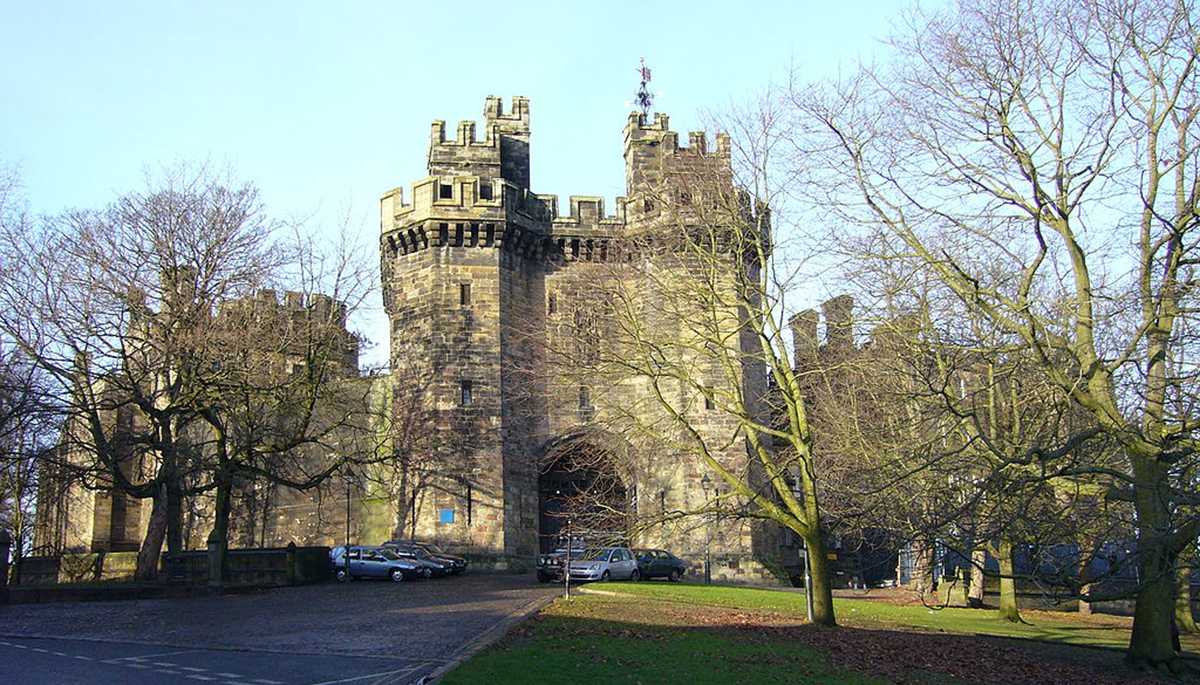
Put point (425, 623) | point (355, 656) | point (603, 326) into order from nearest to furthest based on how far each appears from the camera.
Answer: point (355, 656) < point (425, 623) < point (603, 326)

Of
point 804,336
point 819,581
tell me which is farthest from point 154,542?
point 804,336

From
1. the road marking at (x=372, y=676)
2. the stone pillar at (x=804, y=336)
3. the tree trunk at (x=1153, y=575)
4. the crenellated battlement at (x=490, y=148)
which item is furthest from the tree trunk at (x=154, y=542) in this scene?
the tree trunk at (x=1153, y=575)

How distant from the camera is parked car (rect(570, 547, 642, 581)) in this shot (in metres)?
26.9

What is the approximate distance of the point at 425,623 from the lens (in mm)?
16328

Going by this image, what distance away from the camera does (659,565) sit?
29359 mm

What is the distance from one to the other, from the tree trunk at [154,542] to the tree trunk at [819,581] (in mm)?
16273

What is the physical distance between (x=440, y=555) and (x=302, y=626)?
1364 cm

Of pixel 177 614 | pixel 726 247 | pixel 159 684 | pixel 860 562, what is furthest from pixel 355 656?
pixel 860 562

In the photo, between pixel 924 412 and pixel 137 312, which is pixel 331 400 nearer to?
pixel 137 312

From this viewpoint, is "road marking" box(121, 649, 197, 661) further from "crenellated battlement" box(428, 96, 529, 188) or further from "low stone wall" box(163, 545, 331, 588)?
"crenellated battlement" box(428, 96, 529, 188)

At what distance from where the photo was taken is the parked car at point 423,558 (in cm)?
2838

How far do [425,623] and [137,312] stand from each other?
12880mm

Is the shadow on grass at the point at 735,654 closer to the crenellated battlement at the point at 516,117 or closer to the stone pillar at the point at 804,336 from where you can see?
the stone pillar at the point at 804,336

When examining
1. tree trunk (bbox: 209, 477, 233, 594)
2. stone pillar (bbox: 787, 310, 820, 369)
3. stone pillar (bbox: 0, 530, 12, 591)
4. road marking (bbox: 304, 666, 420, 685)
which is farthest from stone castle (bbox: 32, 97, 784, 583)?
road marking (bbox: 304, 666, 420, 685)
